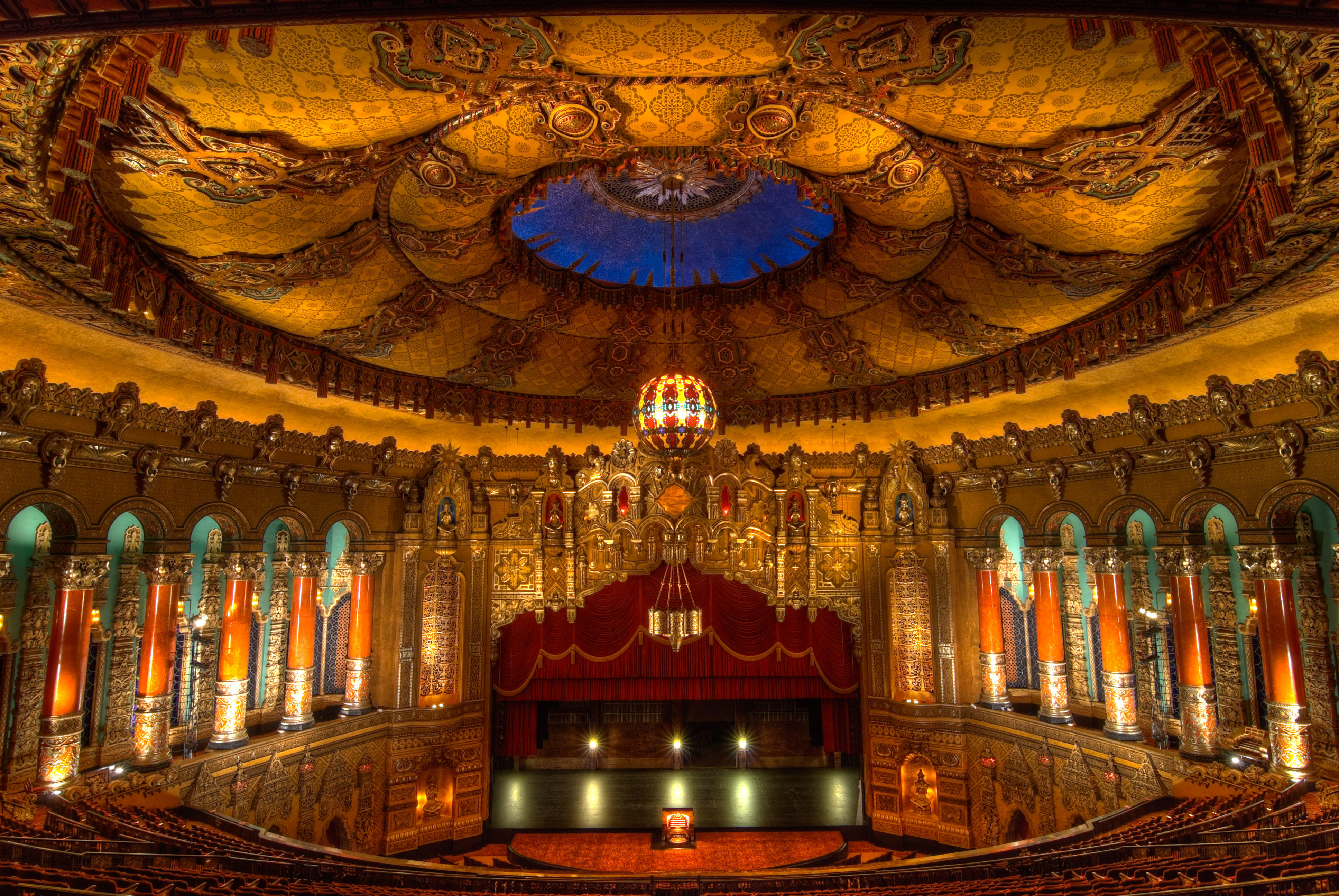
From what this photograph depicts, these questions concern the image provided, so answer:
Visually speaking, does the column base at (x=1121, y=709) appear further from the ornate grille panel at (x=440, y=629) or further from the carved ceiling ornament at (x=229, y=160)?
the carved ceiling ornament at (x=229, y=160)

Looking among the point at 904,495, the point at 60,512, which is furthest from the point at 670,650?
the point at 60,512

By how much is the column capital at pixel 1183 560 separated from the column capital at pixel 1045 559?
1.98 m

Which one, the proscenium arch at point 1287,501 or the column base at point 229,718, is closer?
the proscenium arch at point 1287,501

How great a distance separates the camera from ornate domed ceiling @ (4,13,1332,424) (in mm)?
5625

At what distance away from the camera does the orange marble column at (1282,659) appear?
1000cm

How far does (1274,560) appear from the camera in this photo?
34.1ft

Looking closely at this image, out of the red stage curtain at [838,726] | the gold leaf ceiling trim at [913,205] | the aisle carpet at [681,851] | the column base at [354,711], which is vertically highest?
the gold leaf ceiling trim at [913,205]

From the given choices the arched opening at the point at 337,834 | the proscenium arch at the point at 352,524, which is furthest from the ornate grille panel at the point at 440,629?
the arched opening at the point at 337,834

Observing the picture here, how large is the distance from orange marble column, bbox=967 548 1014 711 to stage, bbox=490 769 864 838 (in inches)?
162

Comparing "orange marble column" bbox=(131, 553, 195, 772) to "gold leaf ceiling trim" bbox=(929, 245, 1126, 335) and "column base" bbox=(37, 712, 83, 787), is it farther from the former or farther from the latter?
"gold leaf ceiling trim" bbox=(929, 245, 1126, 335)

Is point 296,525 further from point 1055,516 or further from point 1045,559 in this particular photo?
point 1055,516

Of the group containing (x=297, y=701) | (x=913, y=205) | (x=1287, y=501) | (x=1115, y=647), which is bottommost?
(x=297, y=701)

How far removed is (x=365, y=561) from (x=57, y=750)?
5.88 meters

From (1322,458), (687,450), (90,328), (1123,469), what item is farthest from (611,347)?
(1322,458)
